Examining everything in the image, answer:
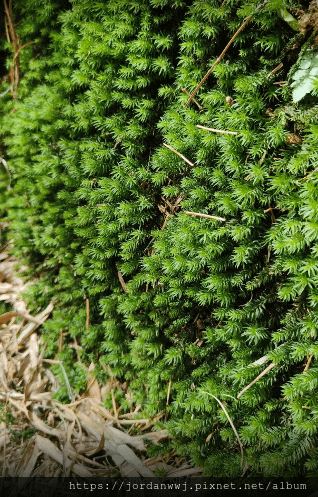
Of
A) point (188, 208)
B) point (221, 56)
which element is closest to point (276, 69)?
point (221, 56)

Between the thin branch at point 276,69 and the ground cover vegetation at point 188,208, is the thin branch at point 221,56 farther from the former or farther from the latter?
the thin branch at point 276,69

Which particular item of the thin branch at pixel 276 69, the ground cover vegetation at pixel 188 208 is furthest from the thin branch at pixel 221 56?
the thin branch at pixel 276 69

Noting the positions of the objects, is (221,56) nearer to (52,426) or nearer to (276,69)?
(276,69)

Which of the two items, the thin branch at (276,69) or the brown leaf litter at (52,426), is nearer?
the thin branch at (276,69)

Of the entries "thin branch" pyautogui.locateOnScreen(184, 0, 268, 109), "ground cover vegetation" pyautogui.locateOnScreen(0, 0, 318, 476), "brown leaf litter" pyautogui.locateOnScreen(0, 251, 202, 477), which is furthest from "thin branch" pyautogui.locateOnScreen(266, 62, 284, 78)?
"brown leaf litter" pyautogui.locateOnScreen(0, 251, 202, 477)

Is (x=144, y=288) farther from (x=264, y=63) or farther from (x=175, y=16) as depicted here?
(x=175, y=16)

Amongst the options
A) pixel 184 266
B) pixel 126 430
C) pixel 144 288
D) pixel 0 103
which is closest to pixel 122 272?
pixel 144 288
